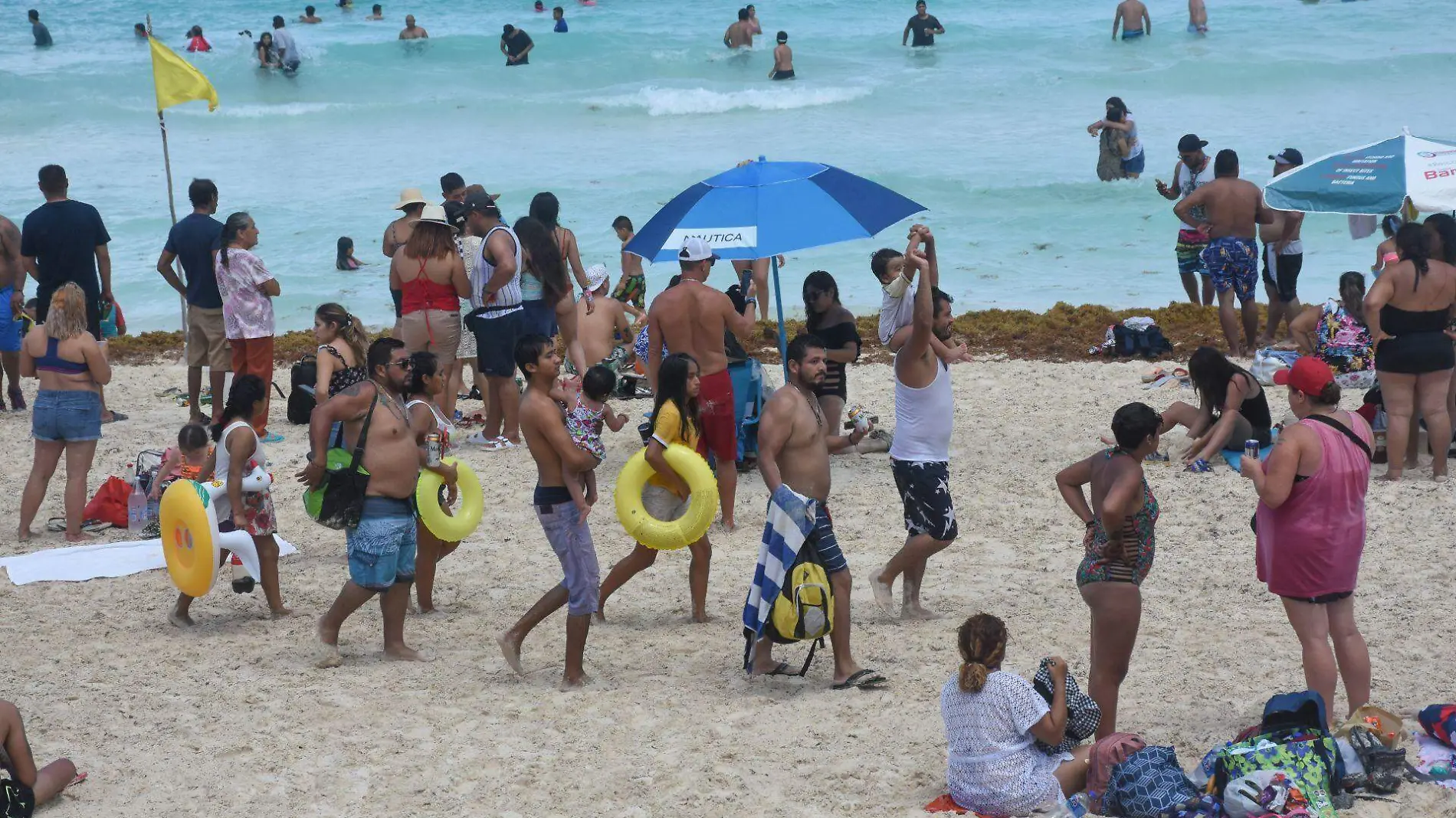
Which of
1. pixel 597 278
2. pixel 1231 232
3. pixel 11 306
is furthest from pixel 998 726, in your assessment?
pixel 11 306

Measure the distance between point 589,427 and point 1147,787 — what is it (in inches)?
103

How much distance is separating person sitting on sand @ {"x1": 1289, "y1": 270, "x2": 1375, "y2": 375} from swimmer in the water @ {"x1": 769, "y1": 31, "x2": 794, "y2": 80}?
65.7ft

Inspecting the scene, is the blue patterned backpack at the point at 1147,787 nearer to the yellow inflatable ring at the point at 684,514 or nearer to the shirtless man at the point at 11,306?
the yellow inflatable ring at the point at 684,514

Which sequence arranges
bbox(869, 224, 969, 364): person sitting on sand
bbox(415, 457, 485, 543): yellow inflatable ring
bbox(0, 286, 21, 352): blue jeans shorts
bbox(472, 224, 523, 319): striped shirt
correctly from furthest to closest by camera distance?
1. bbox(0, 286, 21, 352): blue jeans shorts
2. bbox(472, 224, 523, 319): striped shirt
3. bbox(869, 224, 969, 364): person sitting on sand
4. bbox(415, 457, 485, 543): yellow inflatable ring

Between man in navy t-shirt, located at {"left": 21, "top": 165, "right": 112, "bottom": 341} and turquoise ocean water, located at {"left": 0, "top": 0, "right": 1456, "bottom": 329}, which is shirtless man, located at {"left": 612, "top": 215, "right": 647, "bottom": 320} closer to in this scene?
man in navy t-shirt, located at {"left": 21, "top": 165, "right": 112, "bottom": 341}

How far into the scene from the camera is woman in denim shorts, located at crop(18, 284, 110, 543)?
7938 mm

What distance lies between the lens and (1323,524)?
5.08 m

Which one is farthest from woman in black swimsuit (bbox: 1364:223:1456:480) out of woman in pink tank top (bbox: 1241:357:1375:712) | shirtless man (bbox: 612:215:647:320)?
shirtless man (bbox: 612:215:647:320)

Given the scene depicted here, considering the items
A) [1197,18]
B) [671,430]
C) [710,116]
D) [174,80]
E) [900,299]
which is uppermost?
[1197,18]

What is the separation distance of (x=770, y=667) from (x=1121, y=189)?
53.4 ft

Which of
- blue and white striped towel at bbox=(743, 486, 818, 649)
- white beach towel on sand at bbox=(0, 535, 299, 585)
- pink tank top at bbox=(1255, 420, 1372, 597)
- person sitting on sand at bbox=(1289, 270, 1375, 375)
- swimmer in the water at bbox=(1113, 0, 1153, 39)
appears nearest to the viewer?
pink tank top at bbox=(1255, 420, 1372, 597)

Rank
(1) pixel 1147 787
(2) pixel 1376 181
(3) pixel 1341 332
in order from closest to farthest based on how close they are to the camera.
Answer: (1) pixel 1147 787 → (2) pixel 1376 181 → (3) pixel 1341 332

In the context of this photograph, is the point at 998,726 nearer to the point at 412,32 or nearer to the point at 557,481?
the point at 557,481

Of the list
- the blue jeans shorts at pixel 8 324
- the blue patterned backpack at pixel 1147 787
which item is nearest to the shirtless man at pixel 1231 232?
the blue patterned backpack at pixel 1147 787
